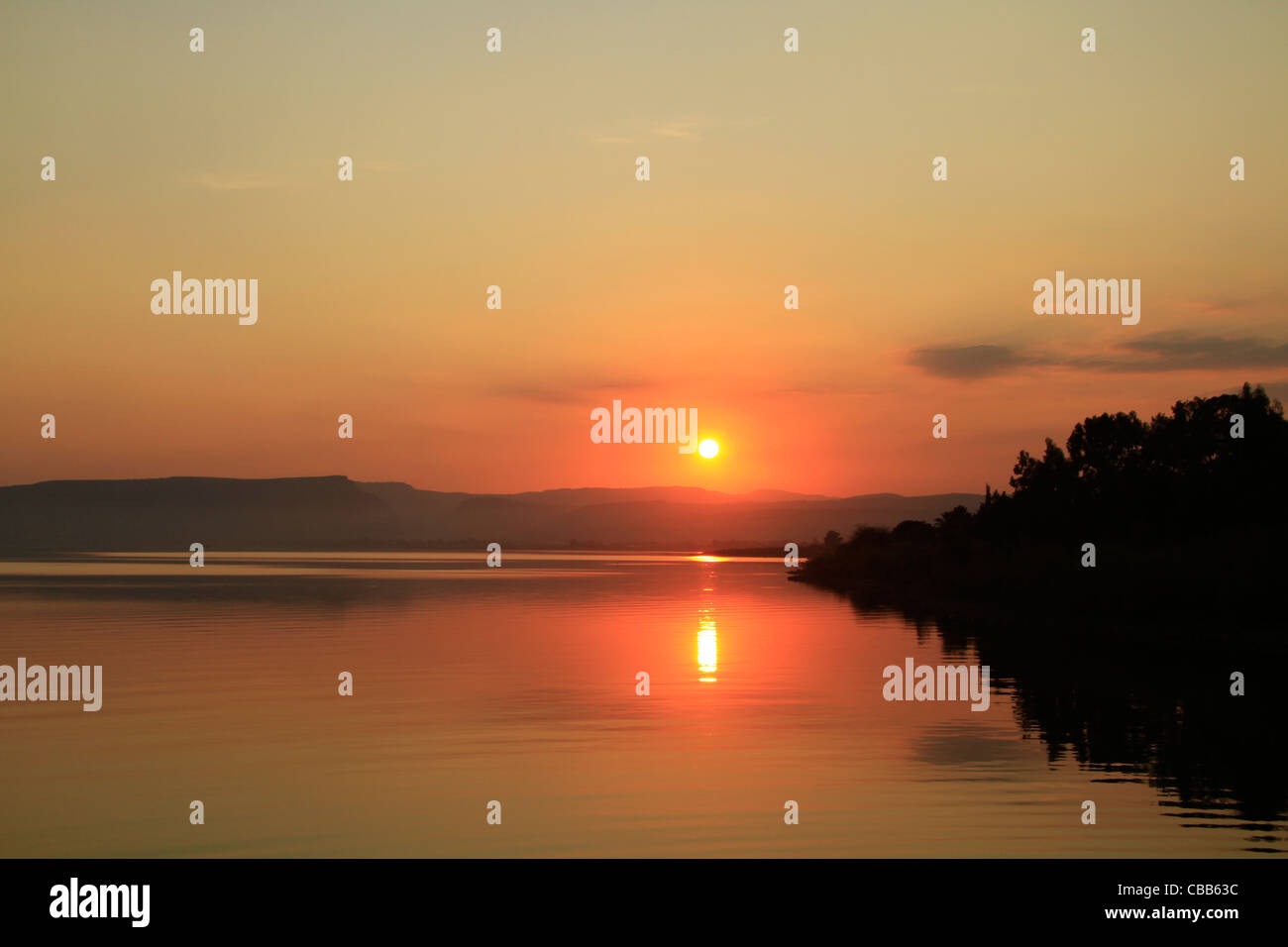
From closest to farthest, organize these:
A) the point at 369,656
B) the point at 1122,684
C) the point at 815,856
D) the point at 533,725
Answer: the point at 815,856 < the point at 533,725 < the point at 1122,684 < the point at 369,656

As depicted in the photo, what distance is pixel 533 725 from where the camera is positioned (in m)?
22.4

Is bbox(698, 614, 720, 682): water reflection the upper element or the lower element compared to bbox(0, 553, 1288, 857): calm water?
upper

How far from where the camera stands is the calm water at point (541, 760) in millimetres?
14500

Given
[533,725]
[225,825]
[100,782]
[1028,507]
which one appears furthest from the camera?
[1028,507]

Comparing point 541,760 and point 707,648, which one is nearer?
point 541,760

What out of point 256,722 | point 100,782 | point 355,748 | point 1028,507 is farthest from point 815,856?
point 1028,507

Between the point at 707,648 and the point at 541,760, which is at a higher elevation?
the point at 707,648

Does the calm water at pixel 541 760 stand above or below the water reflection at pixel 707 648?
below

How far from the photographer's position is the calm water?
47.6 ft

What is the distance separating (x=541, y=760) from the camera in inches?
753

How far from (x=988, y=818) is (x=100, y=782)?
12279 mm

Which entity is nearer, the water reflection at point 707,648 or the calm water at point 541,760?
the calm water at point 541,760

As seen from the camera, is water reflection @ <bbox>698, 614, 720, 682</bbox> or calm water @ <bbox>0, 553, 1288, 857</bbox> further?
water reflection @ <bbox>698, 614, 720, 682</bbox>
